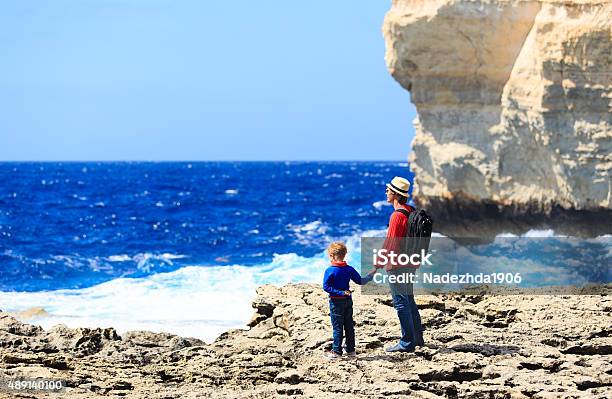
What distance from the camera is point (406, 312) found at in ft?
24.1

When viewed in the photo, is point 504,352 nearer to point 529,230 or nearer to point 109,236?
point 529,230

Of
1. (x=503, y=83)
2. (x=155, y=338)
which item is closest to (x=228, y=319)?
(x=155, y=338)

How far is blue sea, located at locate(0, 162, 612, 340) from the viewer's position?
1606 centimetres

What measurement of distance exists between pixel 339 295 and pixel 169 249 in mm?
22416

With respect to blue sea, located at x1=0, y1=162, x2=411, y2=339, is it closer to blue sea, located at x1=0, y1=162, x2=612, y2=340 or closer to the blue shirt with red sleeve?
blue sea, located at x1=0, y1=162, x2=612, y2=340

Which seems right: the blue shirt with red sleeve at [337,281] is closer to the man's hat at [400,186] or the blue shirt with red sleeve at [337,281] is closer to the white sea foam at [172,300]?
the man's hat at [400,186]

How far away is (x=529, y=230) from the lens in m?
22.0

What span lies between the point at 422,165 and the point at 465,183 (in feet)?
5.84

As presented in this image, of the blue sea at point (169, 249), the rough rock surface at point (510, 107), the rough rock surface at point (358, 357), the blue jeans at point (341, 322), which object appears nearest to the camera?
the rough rock surface at point (358, 357)

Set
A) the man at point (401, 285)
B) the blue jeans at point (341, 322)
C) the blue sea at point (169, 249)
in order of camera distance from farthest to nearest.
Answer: the blue sea at point (169, 249) < the blue jeans at point (341, 322) < the man at point (401, 285)

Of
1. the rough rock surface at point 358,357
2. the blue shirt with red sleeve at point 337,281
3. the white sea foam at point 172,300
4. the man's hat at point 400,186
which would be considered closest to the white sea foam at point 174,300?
the white sea foam at point 172,300

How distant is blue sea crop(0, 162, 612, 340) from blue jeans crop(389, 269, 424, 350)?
560 cm

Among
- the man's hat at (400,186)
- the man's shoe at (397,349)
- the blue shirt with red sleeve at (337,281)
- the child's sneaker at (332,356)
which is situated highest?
the man's hat at (400,186)

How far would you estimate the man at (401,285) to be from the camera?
285 inches
